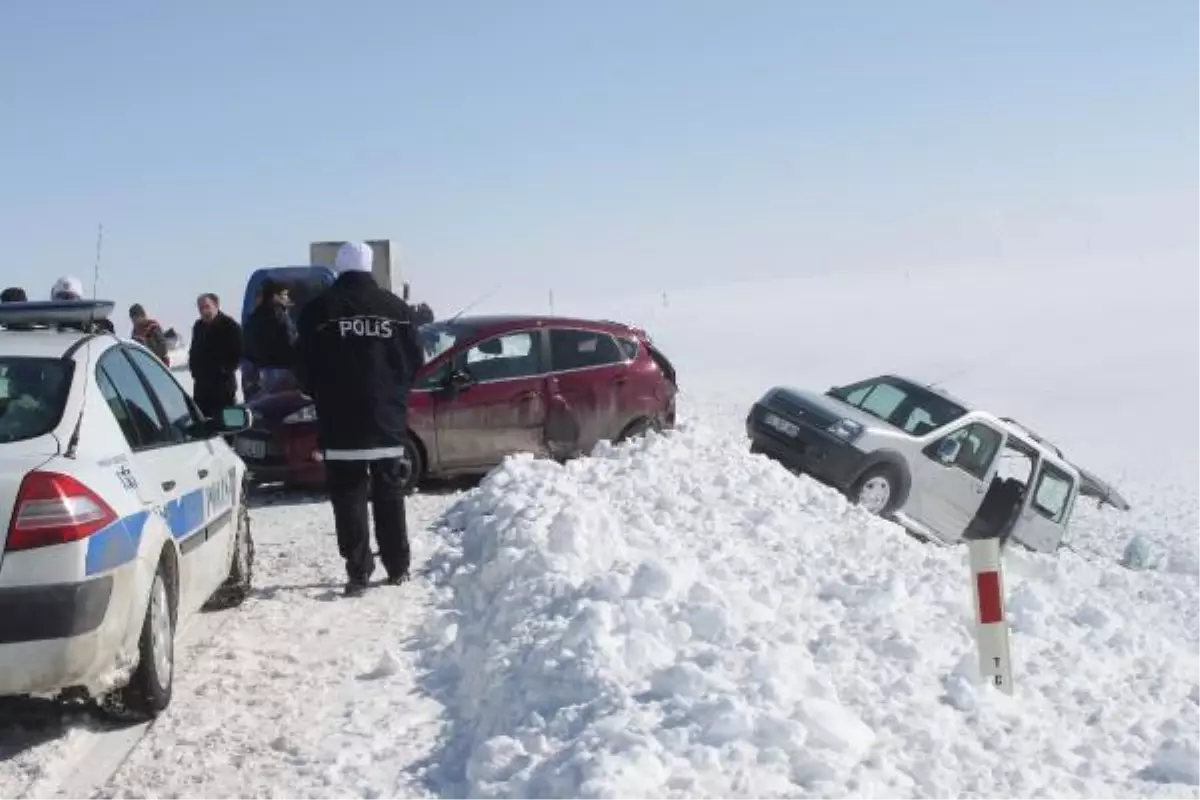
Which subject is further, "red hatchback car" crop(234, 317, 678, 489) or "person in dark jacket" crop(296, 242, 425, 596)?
"red hatchback car" crop(234, 317, 678, 489)

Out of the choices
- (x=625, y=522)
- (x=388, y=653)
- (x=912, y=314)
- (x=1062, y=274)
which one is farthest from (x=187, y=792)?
(x=1062, y=274)

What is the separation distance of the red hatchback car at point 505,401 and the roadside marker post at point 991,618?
21.3ft

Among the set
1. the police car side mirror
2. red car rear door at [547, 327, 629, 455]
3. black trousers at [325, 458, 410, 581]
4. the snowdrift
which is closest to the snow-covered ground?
the snowdrift

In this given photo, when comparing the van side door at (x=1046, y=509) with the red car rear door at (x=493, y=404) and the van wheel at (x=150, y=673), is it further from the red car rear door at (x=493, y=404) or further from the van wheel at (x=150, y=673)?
the van wheel at (x=150, y=673)

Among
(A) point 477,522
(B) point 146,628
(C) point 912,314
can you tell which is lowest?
(C) point 912,314

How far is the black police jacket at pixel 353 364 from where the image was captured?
7047 millimetres

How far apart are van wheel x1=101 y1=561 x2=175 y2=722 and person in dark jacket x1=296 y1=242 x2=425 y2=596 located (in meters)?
2.04

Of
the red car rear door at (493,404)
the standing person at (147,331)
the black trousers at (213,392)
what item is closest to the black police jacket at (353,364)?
the red car rear door at (493,404)

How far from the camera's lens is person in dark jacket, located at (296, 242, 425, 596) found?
7.05 m

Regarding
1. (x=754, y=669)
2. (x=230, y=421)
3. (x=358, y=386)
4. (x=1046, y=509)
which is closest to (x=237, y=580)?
(x=230, y=421)

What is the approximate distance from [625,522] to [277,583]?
2212 millimetres

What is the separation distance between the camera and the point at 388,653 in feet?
19.3

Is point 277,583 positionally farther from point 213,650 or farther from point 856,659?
point 856,659

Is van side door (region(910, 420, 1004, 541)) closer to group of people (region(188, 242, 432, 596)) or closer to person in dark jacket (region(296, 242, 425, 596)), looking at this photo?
group of people (region(188, 242, 432, 596))
